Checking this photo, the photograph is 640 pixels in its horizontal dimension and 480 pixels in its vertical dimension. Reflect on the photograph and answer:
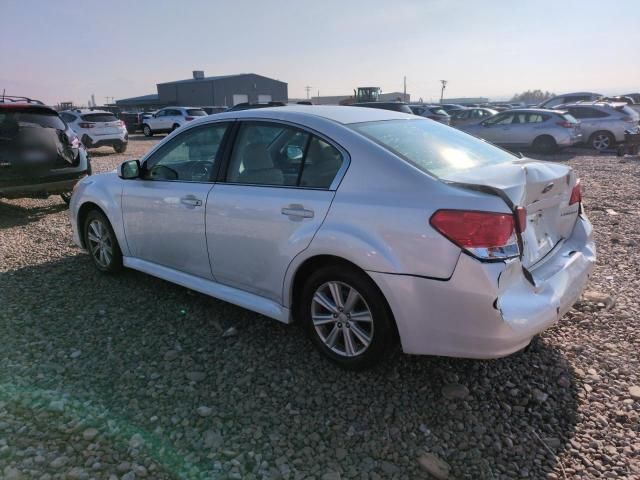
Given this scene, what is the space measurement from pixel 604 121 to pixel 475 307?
16.5 m

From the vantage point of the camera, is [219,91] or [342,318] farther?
[219,91]

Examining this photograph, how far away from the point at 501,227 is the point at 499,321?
48 centimetres

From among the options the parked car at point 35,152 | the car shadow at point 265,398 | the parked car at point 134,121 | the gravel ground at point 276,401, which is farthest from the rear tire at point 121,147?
the car shadow at point 265,398

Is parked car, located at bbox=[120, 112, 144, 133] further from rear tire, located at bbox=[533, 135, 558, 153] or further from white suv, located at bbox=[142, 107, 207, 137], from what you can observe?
rear tire, located at bbox=[533, 135, 558, 153]

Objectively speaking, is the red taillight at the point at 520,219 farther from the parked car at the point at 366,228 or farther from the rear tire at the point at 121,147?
the rear tire at the point at 121,147

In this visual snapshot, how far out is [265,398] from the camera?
293 centimetres

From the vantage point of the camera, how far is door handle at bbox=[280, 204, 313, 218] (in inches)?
119

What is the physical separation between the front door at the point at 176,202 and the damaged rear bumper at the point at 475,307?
1623 millimetres

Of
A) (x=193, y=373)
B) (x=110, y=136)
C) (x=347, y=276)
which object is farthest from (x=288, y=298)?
(x=110, y=136)

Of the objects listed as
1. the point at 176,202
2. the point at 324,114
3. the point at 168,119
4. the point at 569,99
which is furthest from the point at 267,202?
the point at 569,99

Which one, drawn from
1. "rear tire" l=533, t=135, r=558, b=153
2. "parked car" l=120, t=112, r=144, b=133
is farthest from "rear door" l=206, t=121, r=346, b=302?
"parked car" l=120, t=112, r=144, b=133

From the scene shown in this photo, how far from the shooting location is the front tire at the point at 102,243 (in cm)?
470

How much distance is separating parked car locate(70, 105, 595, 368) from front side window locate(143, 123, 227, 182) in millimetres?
12

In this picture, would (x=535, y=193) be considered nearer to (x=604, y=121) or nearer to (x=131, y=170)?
(x=131, y=170)
